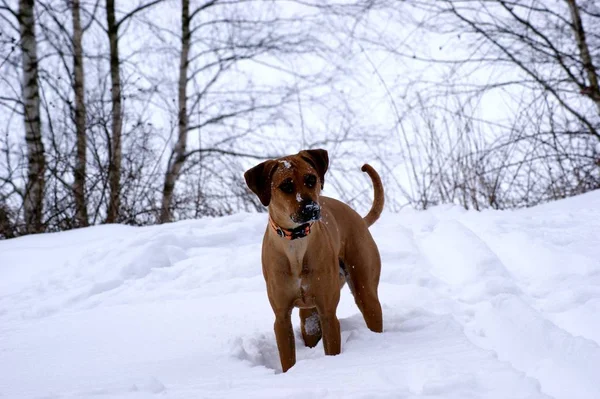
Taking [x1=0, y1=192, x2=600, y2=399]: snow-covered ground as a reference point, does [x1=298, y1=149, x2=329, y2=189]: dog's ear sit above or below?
above

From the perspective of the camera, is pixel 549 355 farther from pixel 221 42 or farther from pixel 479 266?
pixel 221 42

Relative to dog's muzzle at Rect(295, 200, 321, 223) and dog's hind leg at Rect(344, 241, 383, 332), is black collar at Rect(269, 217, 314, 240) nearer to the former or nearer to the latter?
dog's muzzle at Rect(295, 200, 321, 223)

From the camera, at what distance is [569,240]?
427 cm

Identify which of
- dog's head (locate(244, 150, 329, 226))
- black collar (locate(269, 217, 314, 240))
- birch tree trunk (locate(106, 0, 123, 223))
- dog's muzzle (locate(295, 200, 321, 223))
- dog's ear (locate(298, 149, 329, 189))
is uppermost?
birch tree trunk (locate(106, 0, 123, 223))

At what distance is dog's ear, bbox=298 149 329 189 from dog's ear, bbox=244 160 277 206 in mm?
218

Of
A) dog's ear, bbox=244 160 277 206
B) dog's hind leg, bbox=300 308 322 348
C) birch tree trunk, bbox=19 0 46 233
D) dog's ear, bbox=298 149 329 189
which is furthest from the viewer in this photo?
birch tree trunk, bbox=19 0 46 233

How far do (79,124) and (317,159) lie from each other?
6.04m

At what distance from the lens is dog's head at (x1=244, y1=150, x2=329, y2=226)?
2.43 m

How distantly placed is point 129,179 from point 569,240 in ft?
17.3

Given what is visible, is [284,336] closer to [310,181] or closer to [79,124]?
[310,181]

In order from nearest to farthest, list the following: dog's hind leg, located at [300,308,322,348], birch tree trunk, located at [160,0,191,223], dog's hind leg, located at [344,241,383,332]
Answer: dog's hind leg, located at [344,241,383,332] < dog's hind leg, located at [300,308,322,348] < birch tree trunk, located at [160,0,191,223]

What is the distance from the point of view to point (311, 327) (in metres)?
3.26

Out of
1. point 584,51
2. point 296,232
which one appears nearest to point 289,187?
point 296,232

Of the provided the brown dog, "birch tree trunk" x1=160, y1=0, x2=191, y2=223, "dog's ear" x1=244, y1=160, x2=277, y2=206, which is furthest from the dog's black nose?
"birch tree trunk" x1=160, y1=0, x2=191, y2=223
